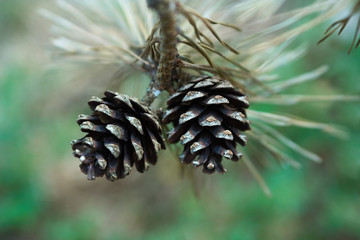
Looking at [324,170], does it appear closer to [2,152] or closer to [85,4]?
[85,4]

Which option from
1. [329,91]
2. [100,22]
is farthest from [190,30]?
[329,91]

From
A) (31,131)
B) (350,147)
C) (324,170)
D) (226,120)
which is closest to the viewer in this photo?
(226,120)

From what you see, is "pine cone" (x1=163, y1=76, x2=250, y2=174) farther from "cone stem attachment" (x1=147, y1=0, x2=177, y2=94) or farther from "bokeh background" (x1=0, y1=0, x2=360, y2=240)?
"bokeh background" (x1=0, y1=0, x2=360, y2=240)

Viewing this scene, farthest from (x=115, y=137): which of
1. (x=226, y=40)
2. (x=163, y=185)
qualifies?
(x=163, y=185)

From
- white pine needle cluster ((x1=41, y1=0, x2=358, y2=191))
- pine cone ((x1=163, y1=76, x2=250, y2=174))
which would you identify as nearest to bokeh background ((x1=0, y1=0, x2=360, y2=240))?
white pine needle cluster ((x1=41, y1=0, x2=358, y2=191))

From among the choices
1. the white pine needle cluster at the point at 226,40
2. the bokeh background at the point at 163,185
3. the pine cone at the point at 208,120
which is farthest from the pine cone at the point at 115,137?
the bokeh background at the point at 163,185

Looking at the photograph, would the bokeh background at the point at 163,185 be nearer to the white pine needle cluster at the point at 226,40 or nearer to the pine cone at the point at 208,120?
the white pine needle cluster at the point at 226,40
